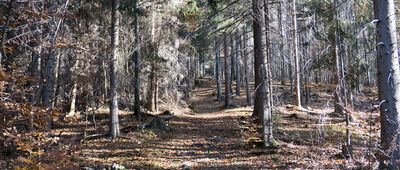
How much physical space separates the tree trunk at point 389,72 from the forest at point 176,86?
0.06 ft

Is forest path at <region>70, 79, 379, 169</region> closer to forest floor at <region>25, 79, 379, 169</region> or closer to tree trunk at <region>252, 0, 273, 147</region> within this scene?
forest floor at <region>25, 79, 379, 169</region>

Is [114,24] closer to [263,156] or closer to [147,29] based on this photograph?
[147,29]

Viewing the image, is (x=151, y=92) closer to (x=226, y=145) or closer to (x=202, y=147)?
(x=202, y=147)

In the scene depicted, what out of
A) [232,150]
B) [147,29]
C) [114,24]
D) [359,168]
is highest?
[147,29]

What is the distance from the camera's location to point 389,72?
163 inches

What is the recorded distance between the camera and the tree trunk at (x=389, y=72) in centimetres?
412

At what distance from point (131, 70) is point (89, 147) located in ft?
21.4

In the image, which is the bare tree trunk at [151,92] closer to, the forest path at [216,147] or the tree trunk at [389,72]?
the forest path at [216,147]

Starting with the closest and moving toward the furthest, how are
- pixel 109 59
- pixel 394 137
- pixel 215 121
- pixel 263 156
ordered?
1. pixel 394 137
2. pixel 263 156
3. pixel 109 59
4. pixel 215 121

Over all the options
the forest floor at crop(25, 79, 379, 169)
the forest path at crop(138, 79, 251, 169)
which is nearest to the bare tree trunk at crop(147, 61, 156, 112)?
the forest floor at crop(25, 79, 379, 169)

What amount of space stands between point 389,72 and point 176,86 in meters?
14.8

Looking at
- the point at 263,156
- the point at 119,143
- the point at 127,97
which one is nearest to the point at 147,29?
the point at 127,97

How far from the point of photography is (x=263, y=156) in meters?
7.82

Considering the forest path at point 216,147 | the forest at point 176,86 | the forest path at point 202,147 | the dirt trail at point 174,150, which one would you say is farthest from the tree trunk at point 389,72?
the forest path at point 202,147
